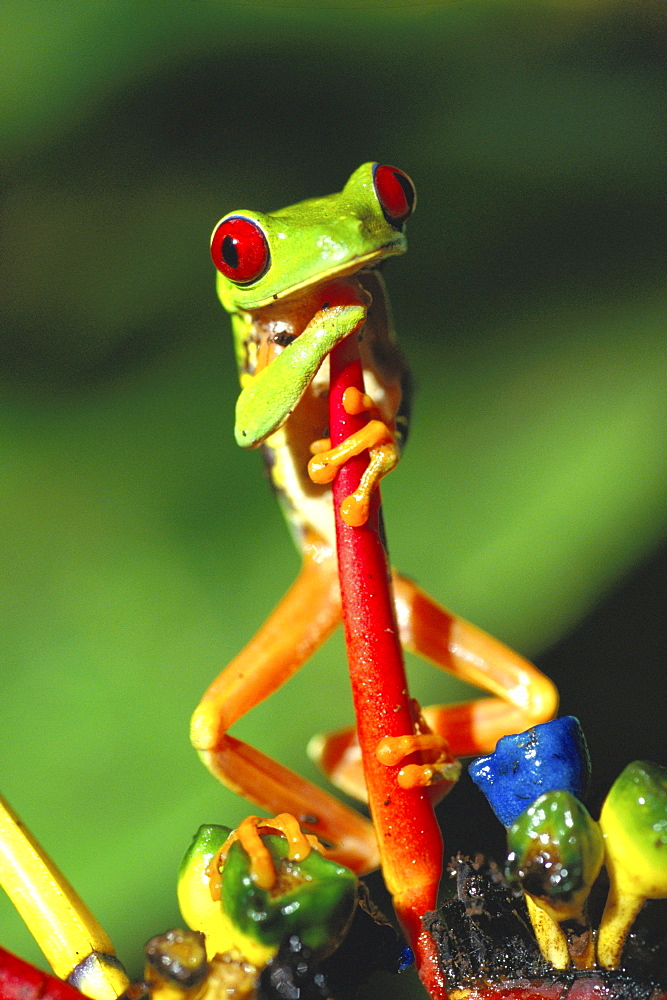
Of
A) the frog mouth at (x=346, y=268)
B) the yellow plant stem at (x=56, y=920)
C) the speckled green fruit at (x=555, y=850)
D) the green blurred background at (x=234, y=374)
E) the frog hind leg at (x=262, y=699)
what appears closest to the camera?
the speckled green fruit at (x=555, y=850)

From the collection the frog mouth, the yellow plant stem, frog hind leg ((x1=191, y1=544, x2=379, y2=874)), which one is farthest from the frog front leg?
frog hind leg ((x1=191, y1=544, x2=379, y2=874))

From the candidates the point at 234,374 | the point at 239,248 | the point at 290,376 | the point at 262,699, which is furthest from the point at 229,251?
the point at 234,374

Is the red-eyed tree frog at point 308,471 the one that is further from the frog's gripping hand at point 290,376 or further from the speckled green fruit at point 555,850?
the speckled green fruit at point 555,850

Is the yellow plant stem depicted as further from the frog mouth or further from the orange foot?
→ the frog mouth

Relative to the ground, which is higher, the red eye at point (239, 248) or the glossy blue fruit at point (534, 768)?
the red eye at point (239, 248)

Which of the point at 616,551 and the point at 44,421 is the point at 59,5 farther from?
the point at 616,551

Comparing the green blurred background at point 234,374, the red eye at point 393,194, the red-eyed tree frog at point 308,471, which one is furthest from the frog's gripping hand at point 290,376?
the green blurred background at point 234,374

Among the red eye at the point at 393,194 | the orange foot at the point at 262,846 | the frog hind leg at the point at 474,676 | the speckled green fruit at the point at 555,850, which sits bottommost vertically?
the frog hind leg at the point at 474,676

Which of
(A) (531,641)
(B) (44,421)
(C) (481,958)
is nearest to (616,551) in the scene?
(A) (531,641)
